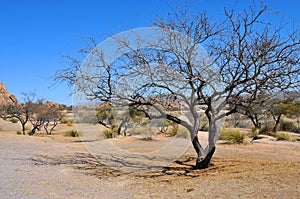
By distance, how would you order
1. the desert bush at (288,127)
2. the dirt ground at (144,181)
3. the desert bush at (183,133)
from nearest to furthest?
the dirt ground at (144,181) < the desert bush at (183,133) < the desert bush at (288,127)

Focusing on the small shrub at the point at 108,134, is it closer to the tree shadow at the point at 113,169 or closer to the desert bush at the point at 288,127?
the tree shadow at the point at 113,169

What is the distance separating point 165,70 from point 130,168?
165 inches

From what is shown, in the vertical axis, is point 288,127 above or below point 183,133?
above

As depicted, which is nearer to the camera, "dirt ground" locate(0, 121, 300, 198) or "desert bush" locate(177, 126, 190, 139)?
"dirt ground" locate(0, 121, 300, 198)

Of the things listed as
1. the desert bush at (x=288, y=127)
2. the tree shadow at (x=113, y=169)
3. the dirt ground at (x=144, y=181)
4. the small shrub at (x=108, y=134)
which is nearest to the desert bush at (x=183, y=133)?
the small shrub at (x=108, y=134)

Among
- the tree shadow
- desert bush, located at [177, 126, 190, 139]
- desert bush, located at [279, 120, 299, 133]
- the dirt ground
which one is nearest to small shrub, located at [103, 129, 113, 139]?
desert bush, located at [177, 126, 190, 139]

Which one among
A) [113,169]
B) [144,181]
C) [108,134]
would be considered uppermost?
[108,134]

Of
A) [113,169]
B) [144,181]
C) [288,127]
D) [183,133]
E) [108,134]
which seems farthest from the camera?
[288,127]

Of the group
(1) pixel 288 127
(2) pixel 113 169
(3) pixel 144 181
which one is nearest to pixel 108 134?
(2) pixel 113 169

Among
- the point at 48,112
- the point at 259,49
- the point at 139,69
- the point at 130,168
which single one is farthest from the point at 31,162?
the point at 48,112

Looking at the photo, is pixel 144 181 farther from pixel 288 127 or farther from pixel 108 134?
pixel 288 127

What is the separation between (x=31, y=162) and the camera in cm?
1228

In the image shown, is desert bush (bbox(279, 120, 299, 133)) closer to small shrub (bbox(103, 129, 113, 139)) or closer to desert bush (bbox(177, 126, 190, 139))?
desert bush (bbox(177, 126, 190, 139))

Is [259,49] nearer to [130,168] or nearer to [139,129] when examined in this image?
[130,168]
